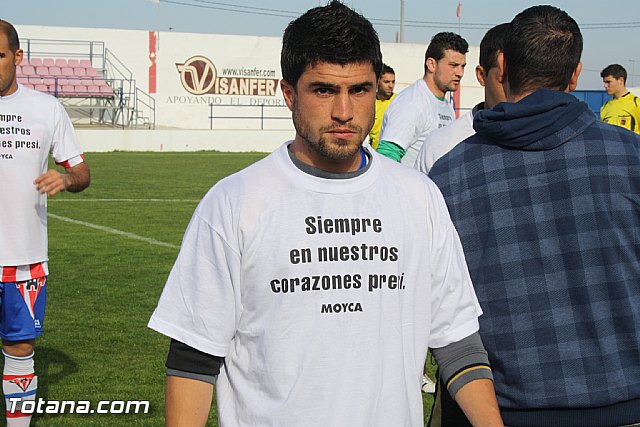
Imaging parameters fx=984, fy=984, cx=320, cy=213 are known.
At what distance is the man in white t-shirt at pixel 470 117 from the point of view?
13.5 ft

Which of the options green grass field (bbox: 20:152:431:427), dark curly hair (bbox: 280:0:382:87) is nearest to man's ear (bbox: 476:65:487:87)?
dark curly hair (bbox: 280:0:382:87)

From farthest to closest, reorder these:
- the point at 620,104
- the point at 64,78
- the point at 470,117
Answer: the point at 64,78, the point at 620,104, the point at 470,117

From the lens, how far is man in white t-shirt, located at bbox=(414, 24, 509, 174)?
13.5 ft

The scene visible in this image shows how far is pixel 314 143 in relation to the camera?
260cm

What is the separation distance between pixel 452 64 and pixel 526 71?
3.99 metres

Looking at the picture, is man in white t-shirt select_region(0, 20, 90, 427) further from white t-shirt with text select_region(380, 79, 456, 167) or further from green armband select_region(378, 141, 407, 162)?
white t-shirt with text select_region(380, 79, 456, 167)

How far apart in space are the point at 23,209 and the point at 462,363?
352 cm

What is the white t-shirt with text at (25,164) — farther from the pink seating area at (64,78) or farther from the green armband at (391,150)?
the pink seating area at (64,78)

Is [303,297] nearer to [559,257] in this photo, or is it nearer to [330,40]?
[330,40]

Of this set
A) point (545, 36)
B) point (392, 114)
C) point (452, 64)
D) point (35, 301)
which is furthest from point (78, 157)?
point (545, 36)

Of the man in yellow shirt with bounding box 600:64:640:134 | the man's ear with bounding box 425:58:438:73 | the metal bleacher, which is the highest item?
the metal bleacher

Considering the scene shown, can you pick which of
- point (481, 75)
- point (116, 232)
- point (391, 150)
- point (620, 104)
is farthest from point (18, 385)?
point (620, 104)

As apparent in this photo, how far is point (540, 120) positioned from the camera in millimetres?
3107

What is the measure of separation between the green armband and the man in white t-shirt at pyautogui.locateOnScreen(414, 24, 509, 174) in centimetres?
248
